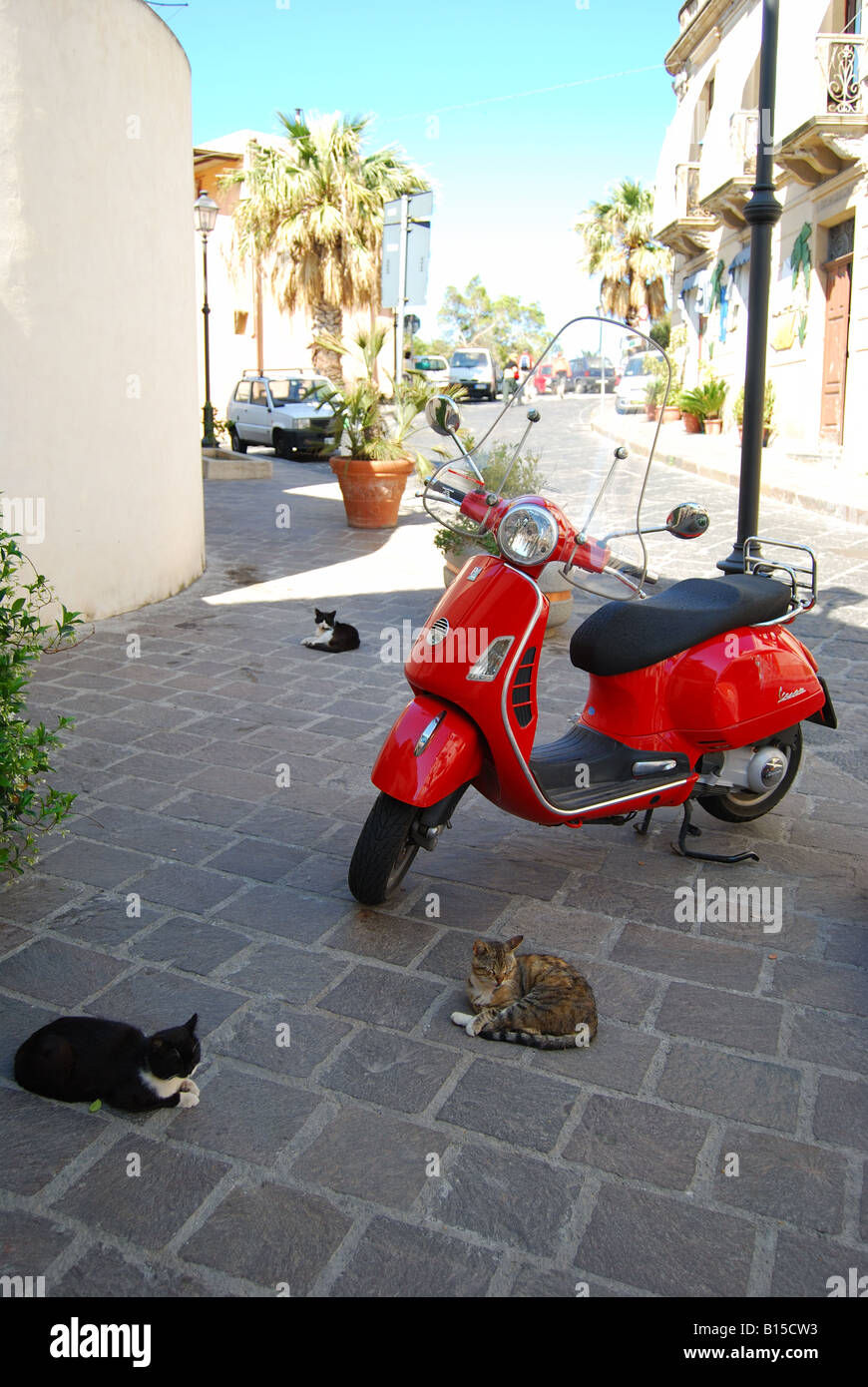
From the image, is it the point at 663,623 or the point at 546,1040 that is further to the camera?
the point at 663,623

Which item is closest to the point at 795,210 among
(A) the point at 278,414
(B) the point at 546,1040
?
(A) the point at 278,414

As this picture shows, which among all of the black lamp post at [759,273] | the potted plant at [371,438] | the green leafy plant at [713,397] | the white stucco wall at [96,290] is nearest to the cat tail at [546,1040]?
the black lamp post at [759,273]

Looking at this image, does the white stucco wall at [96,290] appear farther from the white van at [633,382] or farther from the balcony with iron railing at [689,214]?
the balcony with iron railing at [689,214]

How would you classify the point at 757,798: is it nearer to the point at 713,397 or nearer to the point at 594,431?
the point at 594,431

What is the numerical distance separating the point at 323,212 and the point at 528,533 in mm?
22075

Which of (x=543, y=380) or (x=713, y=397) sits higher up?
(x=713, y=397)

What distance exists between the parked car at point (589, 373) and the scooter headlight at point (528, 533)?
0.66 m

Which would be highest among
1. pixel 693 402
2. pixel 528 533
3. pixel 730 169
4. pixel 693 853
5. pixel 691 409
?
pixel 730 169

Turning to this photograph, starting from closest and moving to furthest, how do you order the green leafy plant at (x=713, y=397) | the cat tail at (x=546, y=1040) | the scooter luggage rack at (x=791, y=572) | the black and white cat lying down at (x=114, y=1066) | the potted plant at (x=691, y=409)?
the black and white cat lying down at (x=114, y=1066), the cat tail at (x=546, y=1040), the scooter luggage rack at (x=791, y=572), the green leafy plant at (x=713, y=397), the potted plant at (x=691, y=409)

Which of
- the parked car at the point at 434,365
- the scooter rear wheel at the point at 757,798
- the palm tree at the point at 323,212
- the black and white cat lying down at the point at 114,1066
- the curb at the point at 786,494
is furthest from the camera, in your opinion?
the parked car at the point at 434,365

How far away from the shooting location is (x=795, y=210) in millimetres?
17328

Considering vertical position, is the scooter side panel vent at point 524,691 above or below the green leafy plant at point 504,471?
below

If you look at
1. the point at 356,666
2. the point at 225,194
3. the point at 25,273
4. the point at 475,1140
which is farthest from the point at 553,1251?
the point at 225,194

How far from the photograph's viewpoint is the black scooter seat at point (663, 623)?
11.4ft
